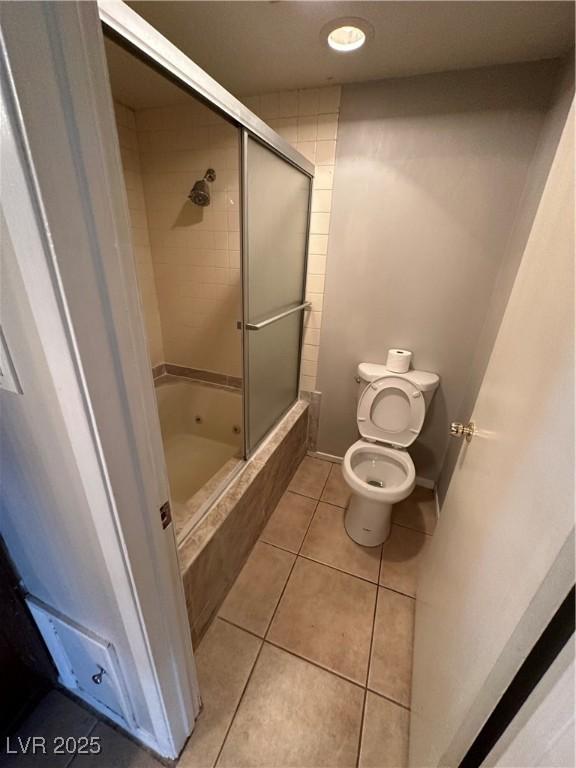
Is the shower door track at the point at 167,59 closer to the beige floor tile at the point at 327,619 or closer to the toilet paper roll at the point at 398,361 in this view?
the toilet paper roll at the point at 398,361

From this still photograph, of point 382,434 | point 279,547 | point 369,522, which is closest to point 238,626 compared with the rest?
point 279,547

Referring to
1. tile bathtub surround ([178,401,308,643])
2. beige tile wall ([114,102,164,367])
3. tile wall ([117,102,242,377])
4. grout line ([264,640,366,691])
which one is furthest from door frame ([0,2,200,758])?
tile wall ([117,102,242,377])

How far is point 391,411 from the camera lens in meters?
1.74

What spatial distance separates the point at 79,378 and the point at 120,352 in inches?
2.7

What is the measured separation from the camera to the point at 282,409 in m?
1.97

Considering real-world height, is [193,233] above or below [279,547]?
above

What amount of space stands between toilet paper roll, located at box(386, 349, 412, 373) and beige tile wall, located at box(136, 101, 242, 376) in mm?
995

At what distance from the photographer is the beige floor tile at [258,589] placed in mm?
1285

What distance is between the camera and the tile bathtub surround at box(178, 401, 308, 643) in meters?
1.10

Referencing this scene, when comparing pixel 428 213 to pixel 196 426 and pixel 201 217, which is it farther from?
pixel 196 426

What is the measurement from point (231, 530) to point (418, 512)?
1.17 metres

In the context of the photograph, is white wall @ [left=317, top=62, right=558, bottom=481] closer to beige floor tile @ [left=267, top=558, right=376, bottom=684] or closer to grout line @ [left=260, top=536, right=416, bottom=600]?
grout line @ [left=260, top=536, right=416, bottom=600]

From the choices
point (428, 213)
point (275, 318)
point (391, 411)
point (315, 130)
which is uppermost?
point (315, 130)

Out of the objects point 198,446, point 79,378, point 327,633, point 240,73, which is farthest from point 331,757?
point 240,73
